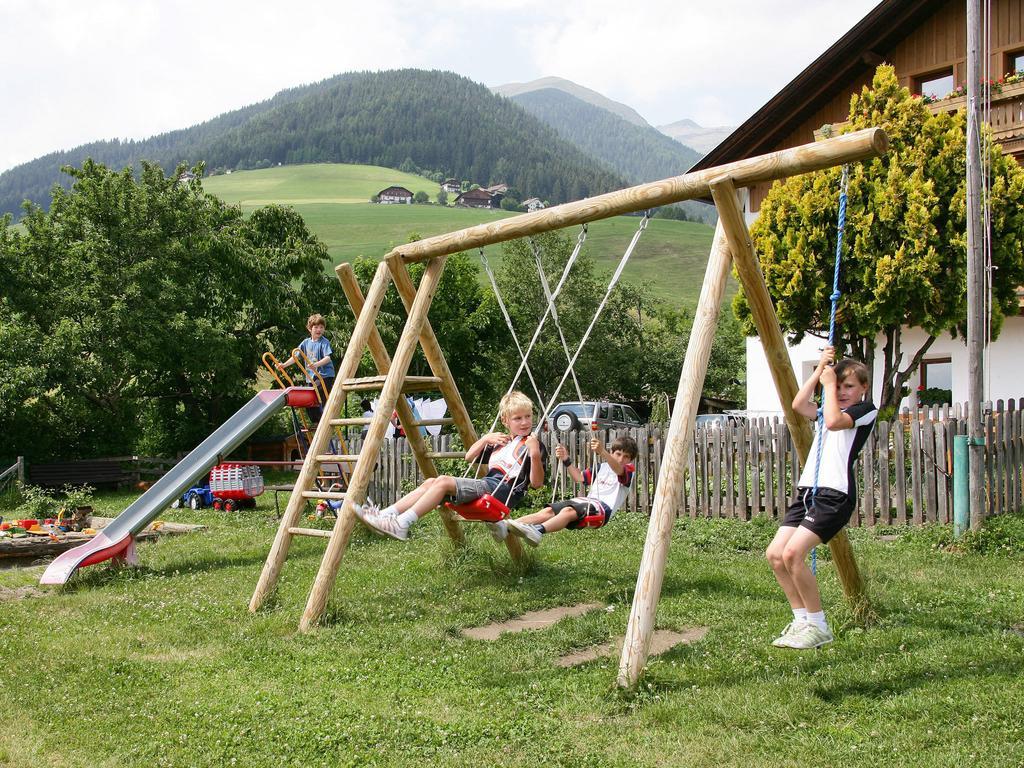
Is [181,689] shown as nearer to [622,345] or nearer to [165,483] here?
[165,483]

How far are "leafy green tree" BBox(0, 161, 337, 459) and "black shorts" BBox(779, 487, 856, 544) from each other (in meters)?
19.1

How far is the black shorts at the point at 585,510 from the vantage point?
6762 mm

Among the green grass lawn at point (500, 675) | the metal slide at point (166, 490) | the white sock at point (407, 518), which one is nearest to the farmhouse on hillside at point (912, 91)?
the green grass lawn at point (500, 675)

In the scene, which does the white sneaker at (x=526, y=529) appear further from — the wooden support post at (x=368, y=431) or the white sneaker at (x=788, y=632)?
the white sneaker at (x=788, y=632)

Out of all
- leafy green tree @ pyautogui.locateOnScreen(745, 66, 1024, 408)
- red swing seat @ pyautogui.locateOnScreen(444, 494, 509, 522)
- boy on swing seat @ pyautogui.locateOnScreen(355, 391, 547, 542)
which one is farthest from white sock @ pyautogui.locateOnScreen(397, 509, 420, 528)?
leafy green tree @ pyautogui.locateOnScreen(745, 66, 1024, 408)

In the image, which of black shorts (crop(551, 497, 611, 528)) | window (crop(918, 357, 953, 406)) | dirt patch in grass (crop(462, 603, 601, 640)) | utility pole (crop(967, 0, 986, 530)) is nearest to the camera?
dirt patch in grass (crop(462, 603, 601, 640))

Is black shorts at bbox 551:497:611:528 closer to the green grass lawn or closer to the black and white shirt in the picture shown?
the green grass lawn

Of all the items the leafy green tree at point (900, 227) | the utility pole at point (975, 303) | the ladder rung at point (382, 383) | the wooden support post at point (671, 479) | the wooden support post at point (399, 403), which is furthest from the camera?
the leafy green tree at point (900, 227)

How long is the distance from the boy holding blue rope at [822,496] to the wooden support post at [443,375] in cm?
317

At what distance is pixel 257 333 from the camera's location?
27.5 m

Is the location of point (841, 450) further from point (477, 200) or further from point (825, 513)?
point (477, 200)

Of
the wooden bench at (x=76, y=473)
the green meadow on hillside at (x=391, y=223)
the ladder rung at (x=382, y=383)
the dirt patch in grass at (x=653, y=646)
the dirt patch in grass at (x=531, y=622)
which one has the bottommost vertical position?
the wooden bench at (x=76, y=473)

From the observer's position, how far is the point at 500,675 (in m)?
5.19

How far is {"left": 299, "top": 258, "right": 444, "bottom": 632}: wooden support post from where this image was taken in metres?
6.59
